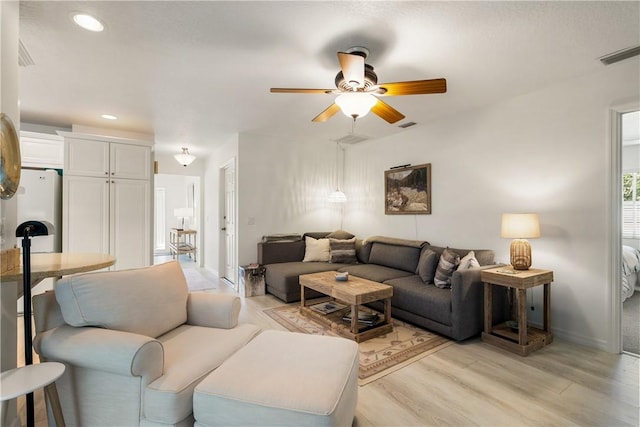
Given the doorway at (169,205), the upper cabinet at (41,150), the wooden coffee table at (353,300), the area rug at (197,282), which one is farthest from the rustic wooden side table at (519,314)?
the doorway at (169,205)

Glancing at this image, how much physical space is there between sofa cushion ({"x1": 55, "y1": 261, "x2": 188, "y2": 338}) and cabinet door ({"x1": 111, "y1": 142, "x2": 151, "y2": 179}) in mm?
2726

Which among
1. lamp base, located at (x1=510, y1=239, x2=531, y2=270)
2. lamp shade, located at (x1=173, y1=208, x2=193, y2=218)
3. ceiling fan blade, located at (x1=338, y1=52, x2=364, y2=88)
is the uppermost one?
ceiling fan blade, located at (x1=338, y1=52, x2=364, y2=88)

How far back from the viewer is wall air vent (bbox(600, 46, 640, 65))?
2252 millimetres

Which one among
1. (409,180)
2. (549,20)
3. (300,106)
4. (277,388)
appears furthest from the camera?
(409,180)

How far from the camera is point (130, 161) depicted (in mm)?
4086

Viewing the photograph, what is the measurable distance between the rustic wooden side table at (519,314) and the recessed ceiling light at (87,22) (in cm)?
366

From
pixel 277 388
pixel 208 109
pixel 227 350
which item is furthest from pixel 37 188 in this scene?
pixel 277 388

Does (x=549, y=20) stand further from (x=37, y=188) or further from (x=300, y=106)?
(x=37, y=188)

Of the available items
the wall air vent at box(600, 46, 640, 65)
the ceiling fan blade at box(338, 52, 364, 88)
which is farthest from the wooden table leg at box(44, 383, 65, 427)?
the wall air vent at box(600, 46, 640, 65)

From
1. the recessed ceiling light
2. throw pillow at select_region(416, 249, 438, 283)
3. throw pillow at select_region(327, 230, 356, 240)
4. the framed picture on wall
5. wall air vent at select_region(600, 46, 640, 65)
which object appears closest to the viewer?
the recessed ceiling light

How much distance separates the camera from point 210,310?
2018mm

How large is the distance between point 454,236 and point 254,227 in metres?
3.00

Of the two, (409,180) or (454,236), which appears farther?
(409,180)

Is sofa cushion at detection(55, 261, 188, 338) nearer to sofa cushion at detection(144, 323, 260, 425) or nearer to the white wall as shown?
sofa cushion at detection(144, 323, 260, 425)
